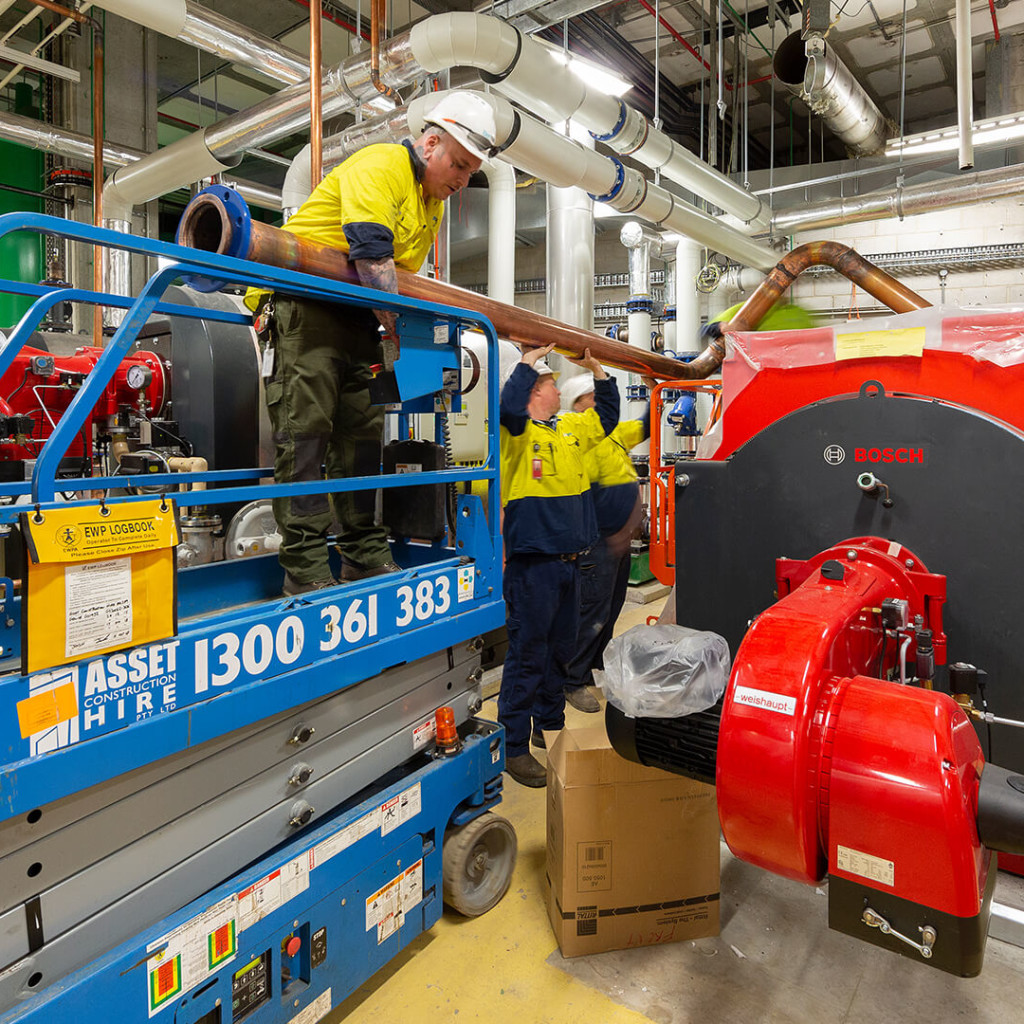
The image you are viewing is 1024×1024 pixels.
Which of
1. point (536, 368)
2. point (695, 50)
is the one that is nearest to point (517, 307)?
point (536, 368)

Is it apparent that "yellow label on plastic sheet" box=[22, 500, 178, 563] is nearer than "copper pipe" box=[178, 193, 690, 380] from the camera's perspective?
Yes

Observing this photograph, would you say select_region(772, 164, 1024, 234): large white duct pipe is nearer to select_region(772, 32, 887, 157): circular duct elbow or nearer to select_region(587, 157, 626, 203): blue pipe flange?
select_region(772, 32, 887, 157): circular duct elbow

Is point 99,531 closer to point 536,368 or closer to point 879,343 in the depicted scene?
point 879,343

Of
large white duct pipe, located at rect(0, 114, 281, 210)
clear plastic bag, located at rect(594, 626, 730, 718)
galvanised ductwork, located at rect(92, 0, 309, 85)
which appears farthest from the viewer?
large white duct pipe, located at rect(0, 114, 281, 210)

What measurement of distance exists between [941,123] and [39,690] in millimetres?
9197

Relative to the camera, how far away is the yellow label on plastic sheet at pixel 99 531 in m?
1.08

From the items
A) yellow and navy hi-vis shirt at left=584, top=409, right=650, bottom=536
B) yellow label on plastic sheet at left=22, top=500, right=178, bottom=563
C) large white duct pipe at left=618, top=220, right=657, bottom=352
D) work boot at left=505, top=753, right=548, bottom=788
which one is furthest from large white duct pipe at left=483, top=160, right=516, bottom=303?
yellow label on plastic sheet at left=22, top=500, right=178, bottom=563

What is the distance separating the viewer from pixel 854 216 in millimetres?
5820

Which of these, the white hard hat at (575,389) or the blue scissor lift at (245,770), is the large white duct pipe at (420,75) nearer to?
the white hard hat at (575,389)

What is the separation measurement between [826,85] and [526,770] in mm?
4246

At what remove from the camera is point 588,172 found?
4.01 meters

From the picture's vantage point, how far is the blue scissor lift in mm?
1146

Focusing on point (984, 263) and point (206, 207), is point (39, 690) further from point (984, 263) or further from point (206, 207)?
point (984, 263)

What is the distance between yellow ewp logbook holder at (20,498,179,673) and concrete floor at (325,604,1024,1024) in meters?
Answer: 1.21
